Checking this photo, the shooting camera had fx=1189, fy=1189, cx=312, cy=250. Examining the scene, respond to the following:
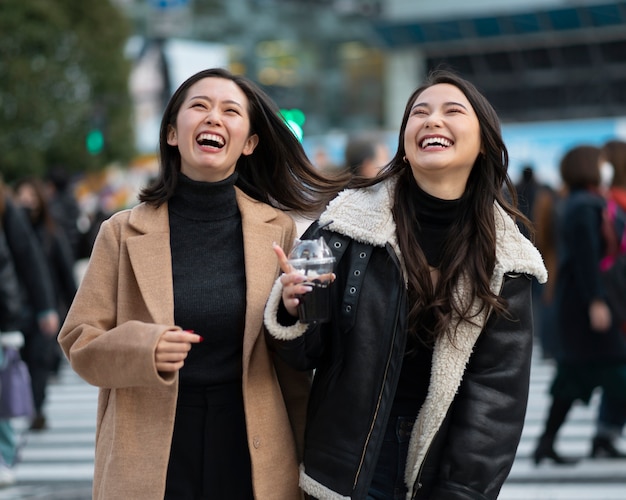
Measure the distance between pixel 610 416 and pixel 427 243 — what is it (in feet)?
15.6

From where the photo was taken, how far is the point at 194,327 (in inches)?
137

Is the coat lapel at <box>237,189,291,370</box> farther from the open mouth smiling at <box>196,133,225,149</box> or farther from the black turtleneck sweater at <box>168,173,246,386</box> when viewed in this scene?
the open mouth smiling at <box>196,133,225,149</box>

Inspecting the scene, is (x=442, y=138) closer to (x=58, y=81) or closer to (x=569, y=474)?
(x=569, y=474)

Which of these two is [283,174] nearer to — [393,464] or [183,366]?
[183,366]

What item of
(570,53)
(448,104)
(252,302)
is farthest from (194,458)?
(570,53)

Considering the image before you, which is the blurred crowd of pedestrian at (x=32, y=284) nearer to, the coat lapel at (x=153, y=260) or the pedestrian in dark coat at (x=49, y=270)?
the pedestrian in dark coat at (x=49, y=270)

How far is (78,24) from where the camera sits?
2938 cm

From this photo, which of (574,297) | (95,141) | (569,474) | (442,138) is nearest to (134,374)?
(442,138)

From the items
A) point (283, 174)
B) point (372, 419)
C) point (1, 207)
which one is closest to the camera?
point (372, 419)

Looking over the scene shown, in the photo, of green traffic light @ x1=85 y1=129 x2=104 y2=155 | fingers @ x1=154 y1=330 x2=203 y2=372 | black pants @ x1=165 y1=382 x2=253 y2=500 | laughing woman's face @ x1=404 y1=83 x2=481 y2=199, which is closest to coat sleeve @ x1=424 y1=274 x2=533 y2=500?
laughing woman's face @ x1=404 y1=83 x2=481 y2=199

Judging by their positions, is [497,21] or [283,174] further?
[497,21]

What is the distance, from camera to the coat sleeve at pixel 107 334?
3.24 metres

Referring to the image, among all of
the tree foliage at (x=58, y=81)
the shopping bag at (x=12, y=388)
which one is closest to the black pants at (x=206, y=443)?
the shopping bag at (x=12, y=388)

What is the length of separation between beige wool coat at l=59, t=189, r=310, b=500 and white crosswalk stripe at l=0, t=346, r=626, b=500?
12.2 ft
